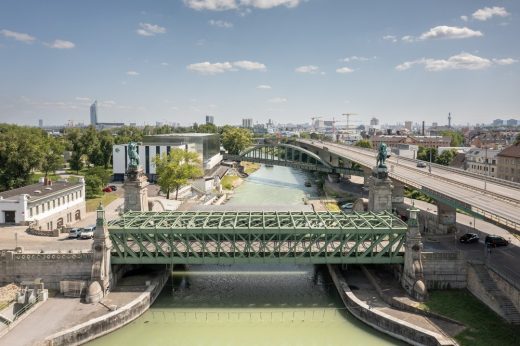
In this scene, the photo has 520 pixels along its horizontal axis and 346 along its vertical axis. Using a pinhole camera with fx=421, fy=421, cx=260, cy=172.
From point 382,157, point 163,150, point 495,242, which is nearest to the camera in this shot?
point 495,242

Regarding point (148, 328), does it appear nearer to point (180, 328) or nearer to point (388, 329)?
point (180, 328)

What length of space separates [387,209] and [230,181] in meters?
60.1

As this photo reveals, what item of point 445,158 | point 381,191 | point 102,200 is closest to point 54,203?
point 102,200

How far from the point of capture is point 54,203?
5244 cm

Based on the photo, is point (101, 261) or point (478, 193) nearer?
point (101, 261)

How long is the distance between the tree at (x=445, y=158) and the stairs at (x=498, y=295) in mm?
82311

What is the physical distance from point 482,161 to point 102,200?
82.2m

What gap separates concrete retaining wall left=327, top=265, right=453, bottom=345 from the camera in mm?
28391

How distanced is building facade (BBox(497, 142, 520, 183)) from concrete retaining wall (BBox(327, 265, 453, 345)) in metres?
64.9

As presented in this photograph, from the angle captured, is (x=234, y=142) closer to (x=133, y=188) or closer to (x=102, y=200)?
(x=102, y=200)

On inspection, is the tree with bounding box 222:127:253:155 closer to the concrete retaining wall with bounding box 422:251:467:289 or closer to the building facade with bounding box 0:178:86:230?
the building facade with bounding box 0:178:86:230

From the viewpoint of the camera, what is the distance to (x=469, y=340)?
27.7 m

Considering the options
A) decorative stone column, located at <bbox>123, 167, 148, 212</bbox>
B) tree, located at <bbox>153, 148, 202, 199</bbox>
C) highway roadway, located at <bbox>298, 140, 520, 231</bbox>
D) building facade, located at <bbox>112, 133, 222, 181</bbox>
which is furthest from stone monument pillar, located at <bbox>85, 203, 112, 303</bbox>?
building facade, located at <bbox>112, 133, 222, 181</bbox>

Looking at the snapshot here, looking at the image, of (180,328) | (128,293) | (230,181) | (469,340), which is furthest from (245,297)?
(230,181)
